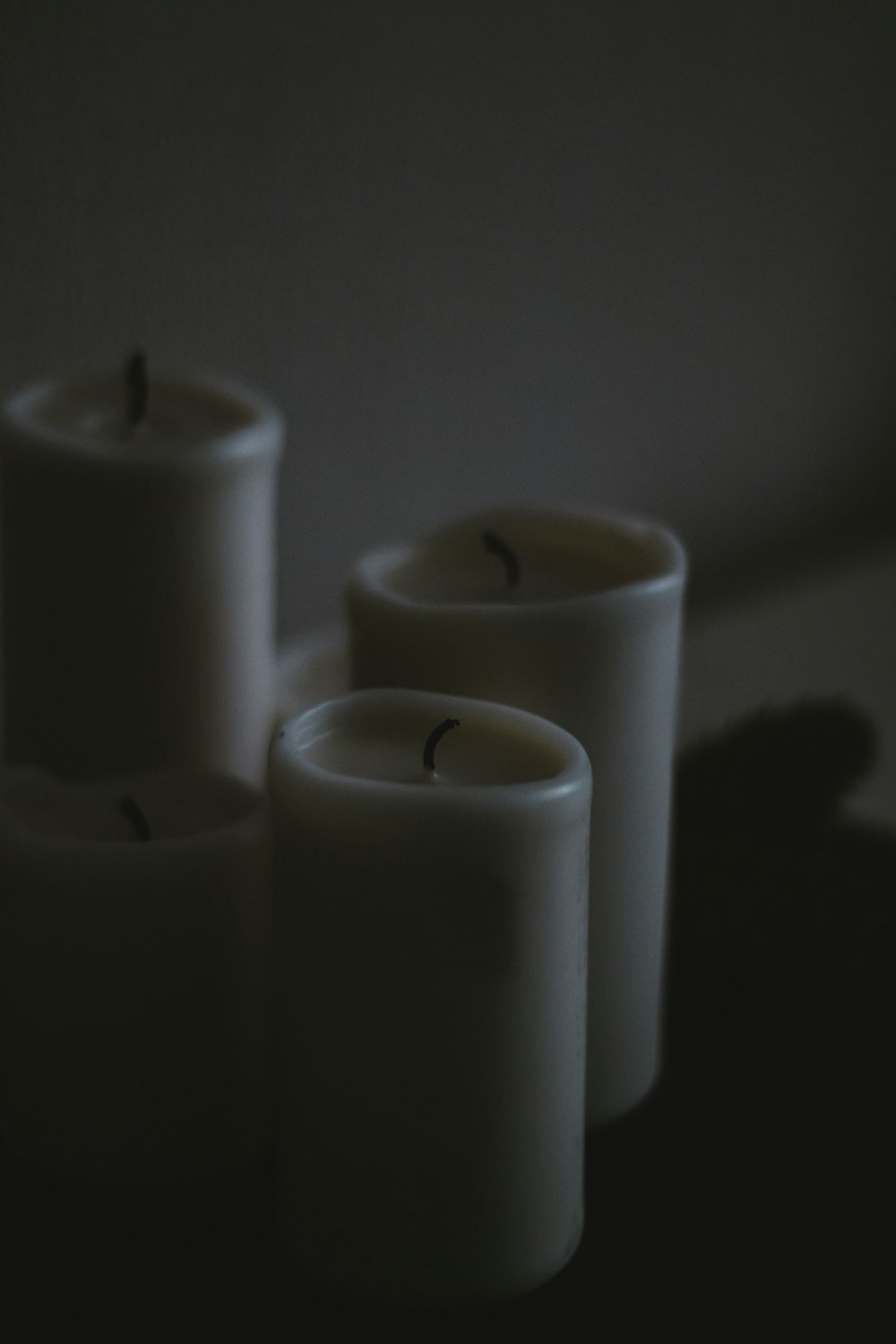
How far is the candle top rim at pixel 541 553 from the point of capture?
1.87ft

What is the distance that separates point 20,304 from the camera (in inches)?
25.9

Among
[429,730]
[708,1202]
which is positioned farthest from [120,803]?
[708,1202]

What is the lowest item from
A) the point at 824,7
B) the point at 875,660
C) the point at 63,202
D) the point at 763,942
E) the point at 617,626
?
the point at 875,660

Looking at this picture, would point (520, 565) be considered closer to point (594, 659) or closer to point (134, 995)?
point (594, 659)

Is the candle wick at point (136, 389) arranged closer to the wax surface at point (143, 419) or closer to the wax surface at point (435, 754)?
the wax surface at point (143, 419)

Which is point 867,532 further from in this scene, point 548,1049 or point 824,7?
point 548,1049

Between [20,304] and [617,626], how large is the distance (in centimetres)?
31

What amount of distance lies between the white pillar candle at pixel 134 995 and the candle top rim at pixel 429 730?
0.17 ft

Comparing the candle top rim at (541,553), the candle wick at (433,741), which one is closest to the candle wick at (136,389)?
the candle top rim at (541,553)

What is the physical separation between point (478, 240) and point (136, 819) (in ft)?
1.59

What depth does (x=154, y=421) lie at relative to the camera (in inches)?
24.1

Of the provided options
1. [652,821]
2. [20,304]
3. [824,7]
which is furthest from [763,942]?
[824,7]

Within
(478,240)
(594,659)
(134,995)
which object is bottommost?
(134,995)

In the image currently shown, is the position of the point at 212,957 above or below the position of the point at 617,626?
below
